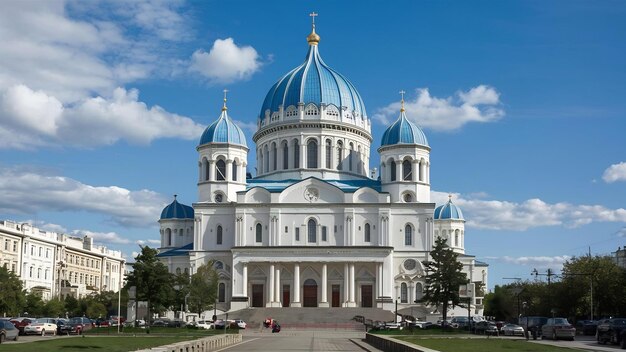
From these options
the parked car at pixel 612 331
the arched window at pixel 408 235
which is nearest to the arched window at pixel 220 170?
the arched window at pixel 408 235

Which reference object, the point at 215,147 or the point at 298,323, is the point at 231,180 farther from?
the point at 298,323

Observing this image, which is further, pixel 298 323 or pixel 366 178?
pixel 366 178

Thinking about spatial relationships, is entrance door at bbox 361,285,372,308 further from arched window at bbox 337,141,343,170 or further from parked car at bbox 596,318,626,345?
parked car at bbox 596,318,626,345

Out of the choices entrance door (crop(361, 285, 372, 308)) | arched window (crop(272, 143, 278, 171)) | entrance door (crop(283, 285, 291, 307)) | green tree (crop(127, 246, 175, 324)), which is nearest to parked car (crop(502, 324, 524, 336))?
green tree (crop(127, 246, 175, 324))

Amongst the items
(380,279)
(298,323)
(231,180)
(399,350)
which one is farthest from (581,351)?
(231,180)

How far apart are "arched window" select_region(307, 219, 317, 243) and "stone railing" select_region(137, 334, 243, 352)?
3806 cm

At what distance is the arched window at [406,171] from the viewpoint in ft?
289

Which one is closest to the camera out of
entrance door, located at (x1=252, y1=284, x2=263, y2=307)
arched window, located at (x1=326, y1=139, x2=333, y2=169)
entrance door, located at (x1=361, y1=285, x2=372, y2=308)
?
entrance door, located at (x1=361, y1=285, x2=372, y2=308)

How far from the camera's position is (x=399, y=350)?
3155 centimetres

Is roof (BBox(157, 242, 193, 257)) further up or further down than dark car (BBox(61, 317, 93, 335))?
further up

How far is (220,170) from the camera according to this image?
294 feet

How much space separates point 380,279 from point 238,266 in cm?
1438

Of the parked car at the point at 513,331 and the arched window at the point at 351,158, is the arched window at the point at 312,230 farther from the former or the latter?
the parked car at the point at 513,331

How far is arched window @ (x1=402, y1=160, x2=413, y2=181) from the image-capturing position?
88000 mm
